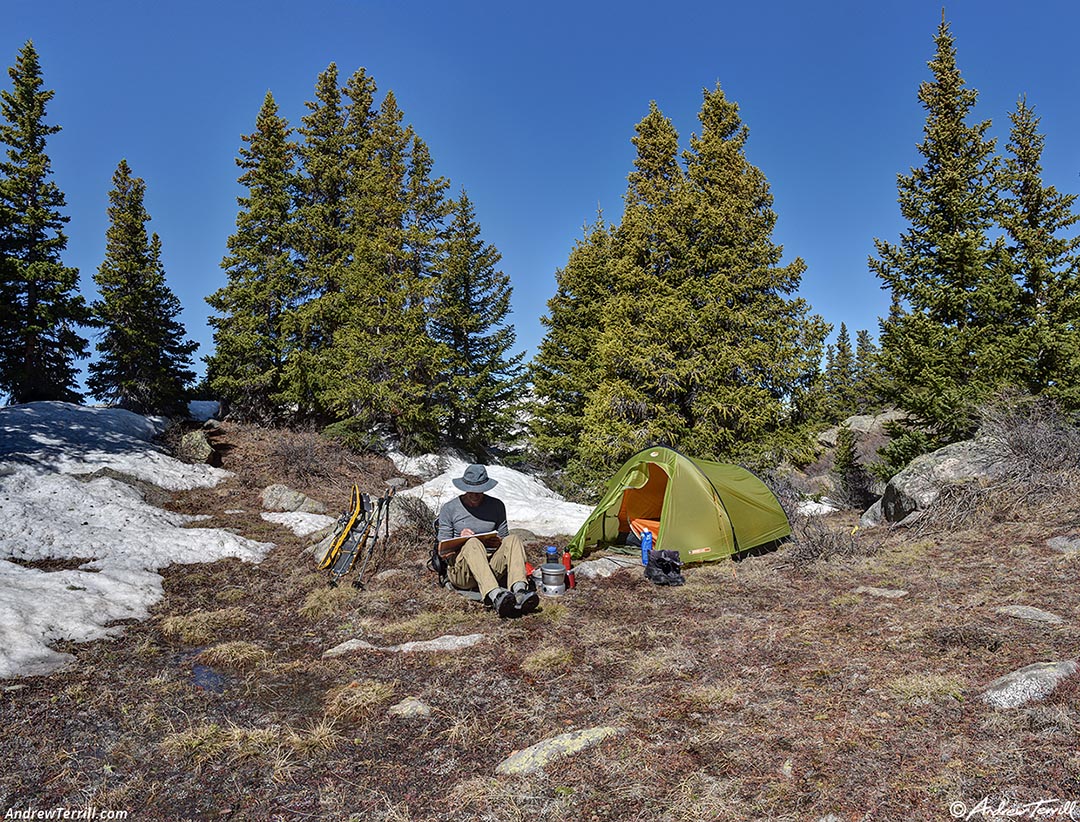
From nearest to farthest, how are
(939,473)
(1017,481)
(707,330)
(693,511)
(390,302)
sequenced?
(1017,481) < (693,511) < (939,473) < (707,330) < (390,302)

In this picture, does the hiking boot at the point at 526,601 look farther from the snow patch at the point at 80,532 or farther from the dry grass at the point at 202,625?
the snow patch at the point at 80,532

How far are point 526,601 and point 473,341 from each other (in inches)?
603

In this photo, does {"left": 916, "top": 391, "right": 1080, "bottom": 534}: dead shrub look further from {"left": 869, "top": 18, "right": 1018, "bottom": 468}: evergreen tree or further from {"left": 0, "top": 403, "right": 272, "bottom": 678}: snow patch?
{"left": 0, "top": 403, "right": 272, "bottom": 678}: snow patch

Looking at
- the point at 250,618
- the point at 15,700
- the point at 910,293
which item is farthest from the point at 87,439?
the point at 910,293

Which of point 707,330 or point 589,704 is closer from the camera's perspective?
point 589,704

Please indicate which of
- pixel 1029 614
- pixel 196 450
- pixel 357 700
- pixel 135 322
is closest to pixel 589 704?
pixel 357 700

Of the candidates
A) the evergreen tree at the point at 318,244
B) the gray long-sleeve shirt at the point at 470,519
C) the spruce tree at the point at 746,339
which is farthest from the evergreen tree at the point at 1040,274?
the evergreen tree at the point at 318,244

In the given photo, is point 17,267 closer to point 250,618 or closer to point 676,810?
point 250,618

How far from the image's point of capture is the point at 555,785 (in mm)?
3150

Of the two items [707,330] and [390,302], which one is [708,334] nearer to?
[707,330]

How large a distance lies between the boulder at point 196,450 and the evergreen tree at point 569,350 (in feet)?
33.2

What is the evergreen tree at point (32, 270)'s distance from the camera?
18.7 m

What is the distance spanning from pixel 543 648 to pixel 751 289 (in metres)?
11.6

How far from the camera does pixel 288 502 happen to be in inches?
508
